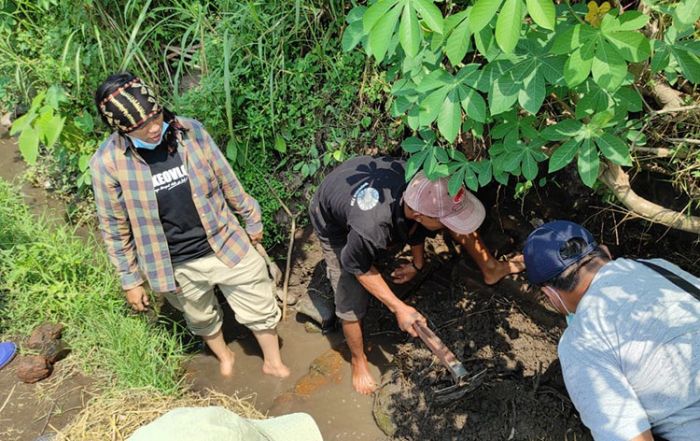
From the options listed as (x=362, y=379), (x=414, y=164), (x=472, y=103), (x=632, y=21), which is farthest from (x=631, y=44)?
(x=362, y=379)

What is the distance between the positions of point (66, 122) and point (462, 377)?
10.2 feet

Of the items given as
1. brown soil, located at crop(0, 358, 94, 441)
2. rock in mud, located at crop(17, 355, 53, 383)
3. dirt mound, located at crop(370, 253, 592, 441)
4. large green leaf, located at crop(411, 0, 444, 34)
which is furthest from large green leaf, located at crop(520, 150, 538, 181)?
rock in mud, located at crop(17, 355, 53, 383)

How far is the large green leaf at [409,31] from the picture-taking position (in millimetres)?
1563

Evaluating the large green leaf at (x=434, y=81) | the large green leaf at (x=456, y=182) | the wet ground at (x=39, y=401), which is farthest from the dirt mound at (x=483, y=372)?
the wet ground at (x=39, y=401)

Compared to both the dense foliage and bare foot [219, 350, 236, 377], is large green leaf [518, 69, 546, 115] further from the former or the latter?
bare foot [219, 350, 236, 377]

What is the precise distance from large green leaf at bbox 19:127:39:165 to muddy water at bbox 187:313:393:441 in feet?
5.32

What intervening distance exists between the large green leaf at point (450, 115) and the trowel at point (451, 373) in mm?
1271

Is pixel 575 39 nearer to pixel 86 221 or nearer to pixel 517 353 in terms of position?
pixel 517 353

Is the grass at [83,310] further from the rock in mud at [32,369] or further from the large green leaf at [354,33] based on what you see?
the large green leaf at [354,33]

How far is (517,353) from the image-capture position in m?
3.05

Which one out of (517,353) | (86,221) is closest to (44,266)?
(86,221)

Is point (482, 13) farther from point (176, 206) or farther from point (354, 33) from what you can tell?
point (176, 206)

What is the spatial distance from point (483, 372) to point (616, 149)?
137cm

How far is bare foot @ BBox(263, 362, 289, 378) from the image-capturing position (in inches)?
137
